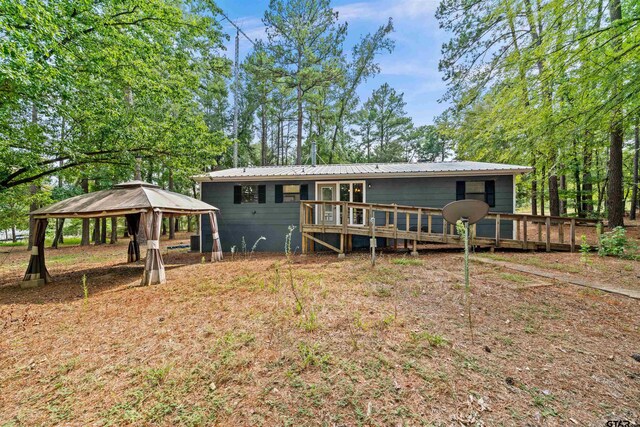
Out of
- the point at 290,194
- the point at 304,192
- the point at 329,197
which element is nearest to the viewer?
the point at 304,192

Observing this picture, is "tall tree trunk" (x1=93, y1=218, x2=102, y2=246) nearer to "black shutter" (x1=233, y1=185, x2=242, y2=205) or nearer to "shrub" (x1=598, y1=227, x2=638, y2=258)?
"black shutter" (x1=233, y1=185, x2=242, y2=205)

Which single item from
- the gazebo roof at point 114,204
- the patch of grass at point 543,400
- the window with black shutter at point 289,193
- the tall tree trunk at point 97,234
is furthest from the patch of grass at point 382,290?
the tall tree trunk at point 97,234

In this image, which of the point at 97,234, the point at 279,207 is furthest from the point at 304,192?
the point at 97,234

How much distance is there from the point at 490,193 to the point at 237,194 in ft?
29.5

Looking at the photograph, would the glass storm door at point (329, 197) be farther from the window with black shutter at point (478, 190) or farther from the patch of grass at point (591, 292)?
the patch of grass at point (591, 292)

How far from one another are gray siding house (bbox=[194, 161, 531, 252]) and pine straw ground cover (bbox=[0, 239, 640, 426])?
193 inches

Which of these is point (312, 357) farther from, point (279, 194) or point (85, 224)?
point (85, 224)

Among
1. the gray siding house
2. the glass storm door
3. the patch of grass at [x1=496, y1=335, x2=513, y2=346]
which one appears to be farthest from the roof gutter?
the patch of grass at [x1=496, y1=335, x2=513, y2=346]

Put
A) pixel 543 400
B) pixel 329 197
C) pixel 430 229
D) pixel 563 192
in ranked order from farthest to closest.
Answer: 1. pixel 563 192
2. pixel 329 197
3. pixel 430 229
4. pixel 543 400

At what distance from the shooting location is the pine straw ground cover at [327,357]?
1917mm

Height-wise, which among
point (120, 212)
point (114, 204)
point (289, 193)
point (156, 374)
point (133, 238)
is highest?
point (289, 193)

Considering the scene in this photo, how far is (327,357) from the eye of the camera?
2.46 metres

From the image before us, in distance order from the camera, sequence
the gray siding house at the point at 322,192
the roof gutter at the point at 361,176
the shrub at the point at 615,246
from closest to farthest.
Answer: the shrub at the point at 615,246 < the roof gutter at the point at 361,176 < the gray siding house at the point at 322,192

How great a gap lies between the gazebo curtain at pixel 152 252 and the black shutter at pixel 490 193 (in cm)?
966
